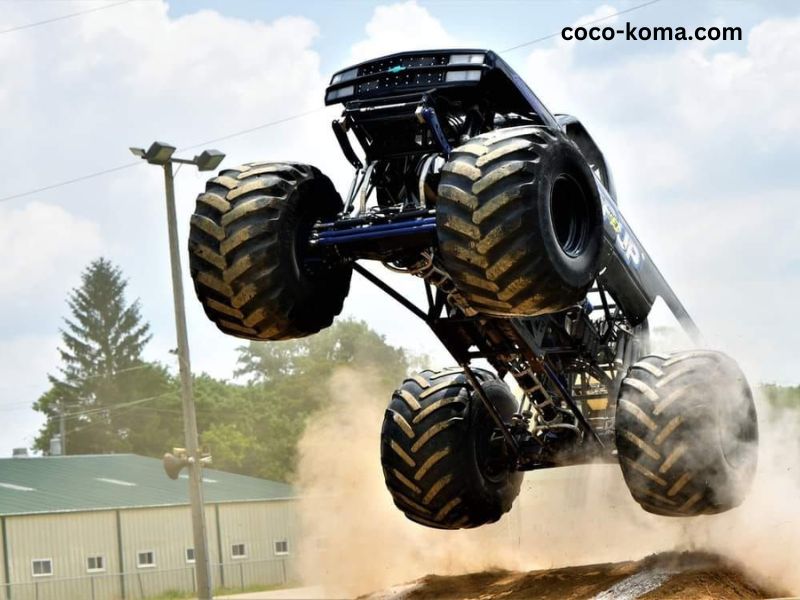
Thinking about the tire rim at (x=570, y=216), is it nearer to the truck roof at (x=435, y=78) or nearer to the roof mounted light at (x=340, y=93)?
the truck roof at (x=435, y=78)

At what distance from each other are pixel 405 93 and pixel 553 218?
5.46 feet

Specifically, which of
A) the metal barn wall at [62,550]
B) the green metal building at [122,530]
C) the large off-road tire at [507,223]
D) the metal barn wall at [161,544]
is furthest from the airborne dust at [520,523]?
the metal barn wall at [161,544]

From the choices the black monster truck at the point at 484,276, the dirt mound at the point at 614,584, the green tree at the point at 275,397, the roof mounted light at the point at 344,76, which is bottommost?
the dirt mound at the point at 614,584

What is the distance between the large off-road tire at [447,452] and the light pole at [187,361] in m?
11.4

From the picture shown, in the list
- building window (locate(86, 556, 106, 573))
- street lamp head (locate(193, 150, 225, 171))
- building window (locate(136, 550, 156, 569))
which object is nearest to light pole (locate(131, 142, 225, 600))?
street lamp head (locate(193, 150, 225, 171))

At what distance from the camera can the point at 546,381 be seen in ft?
42.2

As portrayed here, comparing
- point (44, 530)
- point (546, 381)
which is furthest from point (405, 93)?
point (44, 530)

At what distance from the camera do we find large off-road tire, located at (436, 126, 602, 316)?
9.59 m

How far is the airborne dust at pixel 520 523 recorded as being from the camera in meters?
13.5

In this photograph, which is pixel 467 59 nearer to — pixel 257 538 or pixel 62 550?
pixel 62 550

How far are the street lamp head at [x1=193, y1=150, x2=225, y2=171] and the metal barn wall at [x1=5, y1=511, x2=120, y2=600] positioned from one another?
47.8ft

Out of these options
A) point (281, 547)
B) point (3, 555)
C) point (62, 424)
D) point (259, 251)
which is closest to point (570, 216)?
point (259, 251)

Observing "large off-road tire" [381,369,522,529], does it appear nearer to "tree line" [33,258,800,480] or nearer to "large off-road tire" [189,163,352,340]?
"large off-road tire" [189,163,352,340]

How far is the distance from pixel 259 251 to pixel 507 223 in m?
2.33
